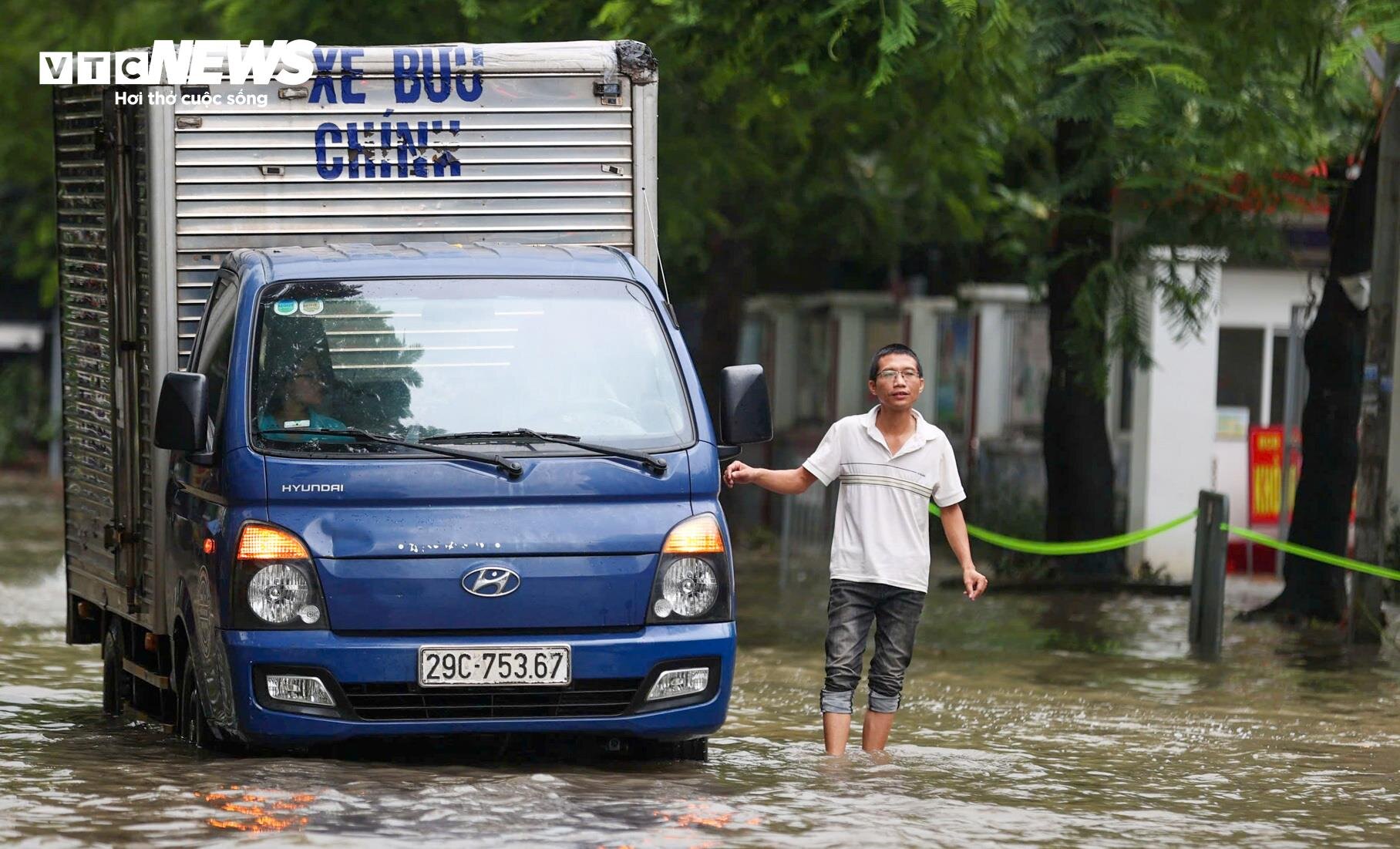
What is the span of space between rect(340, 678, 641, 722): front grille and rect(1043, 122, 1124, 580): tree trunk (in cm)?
1005

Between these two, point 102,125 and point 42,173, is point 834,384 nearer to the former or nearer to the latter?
point 42,173

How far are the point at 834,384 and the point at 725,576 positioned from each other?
18.2 metres

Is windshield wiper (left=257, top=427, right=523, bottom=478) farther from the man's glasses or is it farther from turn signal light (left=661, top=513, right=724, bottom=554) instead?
the man's glasses

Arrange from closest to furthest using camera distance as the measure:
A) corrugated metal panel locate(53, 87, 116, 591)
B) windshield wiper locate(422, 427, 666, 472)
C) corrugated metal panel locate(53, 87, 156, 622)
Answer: windshield wiper locate(422, 427, 666, 472) < corrugated metal panel locate(53, 87, 156, 622) < corrugated metal panel locate(53, 87, 116, 591)

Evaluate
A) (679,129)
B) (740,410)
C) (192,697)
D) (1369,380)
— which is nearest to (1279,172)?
(1369,380)

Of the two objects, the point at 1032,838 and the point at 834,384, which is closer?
the point at 1032,838

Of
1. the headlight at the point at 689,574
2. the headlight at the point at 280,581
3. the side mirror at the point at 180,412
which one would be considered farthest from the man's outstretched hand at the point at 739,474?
the side mirror at the point at 180,412

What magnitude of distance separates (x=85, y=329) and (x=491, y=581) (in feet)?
11.5

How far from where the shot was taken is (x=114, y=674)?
34.9 ft

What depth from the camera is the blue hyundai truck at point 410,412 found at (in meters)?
7.88

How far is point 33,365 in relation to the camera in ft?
130

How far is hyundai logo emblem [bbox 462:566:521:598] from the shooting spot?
7.88 meters

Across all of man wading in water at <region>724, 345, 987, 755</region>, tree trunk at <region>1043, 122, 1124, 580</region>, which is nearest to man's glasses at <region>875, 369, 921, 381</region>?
man wading in water at <region>724, 345, 987, 755</region>

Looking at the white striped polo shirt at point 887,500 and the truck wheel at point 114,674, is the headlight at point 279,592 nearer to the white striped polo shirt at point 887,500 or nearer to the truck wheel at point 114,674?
the white striped polo shirt at point 887,500
